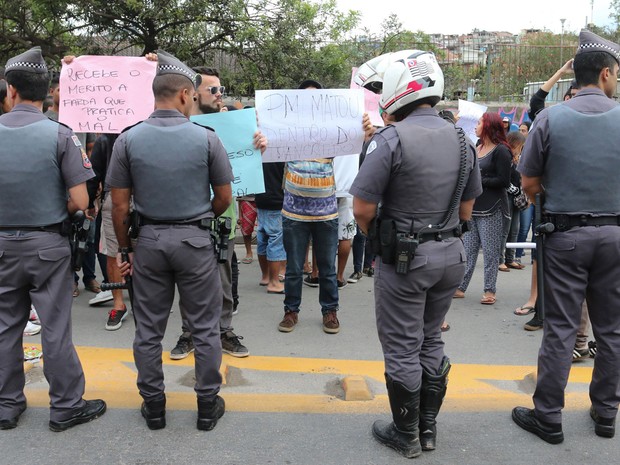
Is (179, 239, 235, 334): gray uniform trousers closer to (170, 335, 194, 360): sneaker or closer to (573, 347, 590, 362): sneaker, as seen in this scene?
(170, 335, 194, 360): sneaker

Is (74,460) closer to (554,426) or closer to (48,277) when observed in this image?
(48,277)

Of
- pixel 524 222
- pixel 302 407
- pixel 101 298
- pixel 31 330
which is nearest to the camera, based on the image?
pixel 302 407

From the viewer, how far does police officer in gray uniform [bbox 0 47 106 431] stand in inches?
127

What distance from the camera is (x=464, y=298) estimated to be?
20.5 feet

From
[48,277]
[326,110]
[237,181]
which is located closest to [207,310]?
[48,277]

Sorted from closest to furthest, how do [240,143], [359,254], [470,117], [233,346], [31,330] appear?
A: 1. [240,143]
2. [233,346]
3. [31,330]
4. [359,254]
5. [470,117]

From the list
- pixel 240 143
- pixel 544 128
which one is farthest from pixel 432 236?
pixel 240 143

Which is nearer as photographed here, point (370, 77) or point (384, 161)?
point (384, 161)

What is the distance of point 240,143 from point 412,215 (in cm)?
174

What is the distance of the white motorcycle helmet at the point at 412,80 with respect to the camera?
9.87 ft

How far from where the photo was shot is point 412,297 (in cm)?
304

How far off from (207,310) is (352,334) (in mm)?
2012

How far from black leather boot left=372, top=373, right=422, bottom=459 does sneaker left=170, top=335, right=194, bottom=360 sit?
183 centimetres

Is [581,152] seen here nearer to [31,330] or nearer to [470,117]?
[470,117]
